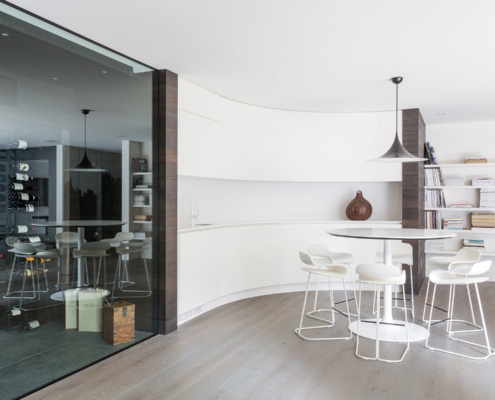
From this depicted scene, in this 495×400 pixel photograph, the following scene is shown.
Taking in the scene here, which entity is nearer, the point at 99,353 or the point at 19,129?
the point at 19,129

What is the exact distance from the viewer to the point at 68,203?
3.19m

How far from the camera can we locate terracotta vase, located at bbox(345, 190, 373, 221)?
6.09 meters

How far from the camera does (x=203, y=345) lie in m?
3.83

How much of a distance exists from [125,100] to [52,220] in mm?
1283

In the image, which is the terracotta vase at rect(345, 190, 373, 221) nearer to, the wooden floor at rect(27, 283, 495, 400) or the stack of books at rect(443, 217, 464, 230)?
the stack of books at rect(443, 217, 464, 230)

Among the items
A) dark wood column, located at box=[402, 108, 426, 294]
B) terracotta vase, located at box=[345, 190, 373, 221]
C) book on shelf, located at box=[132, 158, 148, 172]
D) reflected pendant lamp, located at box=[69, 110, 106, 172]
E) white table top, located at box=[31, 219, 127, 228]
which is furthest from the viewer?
terracotta vase, located at box=[345, 190, 373, 221]

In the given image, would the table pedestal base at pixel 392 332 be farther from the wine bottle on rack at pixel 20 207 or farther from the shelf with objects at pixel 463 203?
the wine bottle on rack at pixel 20 207

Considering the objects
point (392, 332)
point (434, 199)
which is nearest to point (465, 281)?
point (392, 332)

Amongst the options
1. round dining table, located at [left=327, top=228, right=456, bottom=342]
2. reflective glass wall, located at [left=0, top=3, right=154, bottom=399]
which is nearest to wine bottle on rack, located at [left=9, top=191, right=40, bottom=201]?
reflective glass wall, located at [left=0, top=3, right=154, bottom=399]

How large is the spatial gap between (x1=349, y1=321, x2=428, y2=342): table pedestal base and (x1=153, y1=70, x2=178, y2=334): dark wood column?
182cm

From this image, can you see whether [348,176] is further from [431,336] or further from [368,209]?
[431,336]

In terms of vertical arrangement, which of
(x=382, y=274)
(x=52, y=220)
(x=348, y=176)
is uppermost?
(x=348, y=176)

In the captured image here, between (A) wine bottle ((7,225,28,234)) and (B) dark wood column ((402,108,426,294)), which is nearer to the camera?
(A) wine bottle ((7,225,28,234))

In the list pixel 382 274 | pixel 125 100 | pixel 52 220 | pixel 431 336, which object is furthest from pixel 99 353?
pixel 431 336
